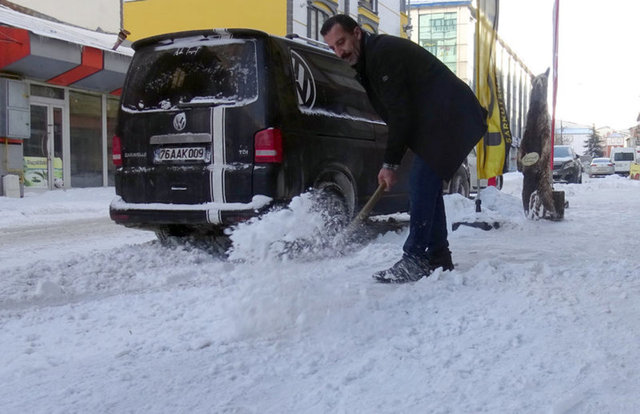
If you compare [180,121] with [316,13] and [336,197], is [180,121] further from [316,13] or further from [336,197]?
[316,13]

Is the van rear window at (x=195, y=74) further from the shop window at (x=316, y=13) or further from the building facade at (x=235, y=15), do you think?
the shop window at (x=316, y=13)

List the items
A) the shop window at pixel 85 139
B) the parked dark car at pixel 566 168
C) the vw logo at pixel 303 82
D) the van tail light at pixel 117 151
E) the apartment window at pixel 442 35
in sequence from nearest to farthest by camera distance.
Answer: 1. the vw logo at pixel 303 82
2. the van tail light at pixel 117 151
3. the shop window at pixel 85 139
4. the parked dark car at pixel 566 168
5. the apartment window at pixel 442 35

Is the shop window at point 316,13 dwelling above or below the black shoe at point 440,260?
above

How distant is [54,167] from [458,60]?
47311 mm

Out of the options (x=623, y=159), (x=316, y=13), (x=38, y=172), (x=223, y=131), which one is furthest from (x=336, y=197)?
(x=623, y=159)

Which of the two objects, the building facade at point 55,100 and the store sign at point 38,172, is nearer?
the building facade at point 55,100

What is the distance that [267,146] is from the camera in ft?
14.6

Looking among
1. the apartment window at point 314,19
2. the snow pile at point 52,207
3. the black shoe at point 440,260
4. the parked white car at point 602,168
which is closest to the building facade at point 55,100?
the snow pile at point 52,207

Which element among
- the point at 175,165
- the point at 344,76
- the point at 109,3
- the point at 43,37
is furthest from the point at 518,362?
the point at 109,3

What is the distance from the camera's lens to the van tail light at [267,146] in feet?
14.6

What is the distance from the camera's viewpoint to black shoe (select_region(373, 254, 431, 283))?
3.64 meters

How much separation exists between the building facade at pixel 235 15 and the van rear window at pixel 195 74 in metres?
16.5

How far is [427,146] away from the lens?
147 inches

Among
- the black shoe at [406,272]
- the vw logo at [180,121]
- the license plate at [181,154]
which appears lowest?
the black shoe at [406,272]
